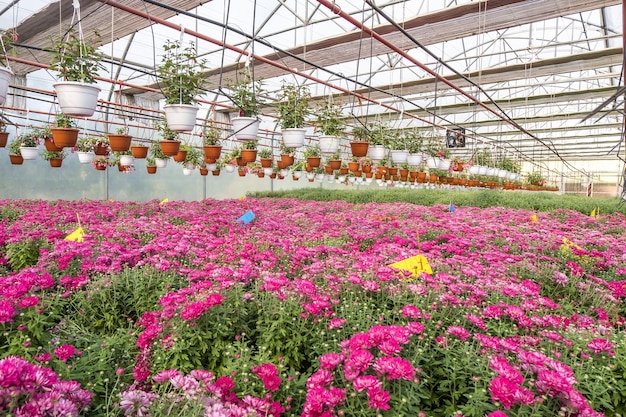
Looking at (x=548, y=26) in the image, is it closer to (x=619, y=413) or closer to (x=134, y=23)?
(x=134, y=23)

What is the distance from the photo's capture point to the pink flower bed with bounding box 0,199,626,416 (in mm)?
1282

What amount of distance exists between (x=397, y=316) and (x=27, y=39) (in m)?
7.64

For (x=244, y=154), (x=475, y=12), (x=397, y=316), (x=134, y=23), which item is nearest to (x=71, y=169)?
(x=134, y=23)

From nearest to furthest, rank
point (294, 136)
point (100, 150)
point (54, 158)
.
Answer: point (294, 136) < point (100, 150) < point (54, 158)


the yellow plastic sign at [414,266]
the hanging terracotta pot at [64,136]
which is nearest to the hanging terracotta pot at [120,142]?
the hanging terracotta pot at [64,136]

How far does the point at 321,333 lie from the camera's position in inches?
69.8

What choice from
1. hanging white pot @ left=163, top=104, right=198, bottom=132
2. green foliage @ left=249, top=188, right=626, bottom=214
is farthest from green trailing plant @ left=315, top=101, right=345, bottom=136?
green foliage @ left=249, top=188, right=626, bottom=214

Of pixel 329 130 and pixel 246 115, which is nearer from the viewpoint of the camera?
pixel 246 115

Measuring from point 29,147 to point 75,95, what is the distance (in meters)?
5.71

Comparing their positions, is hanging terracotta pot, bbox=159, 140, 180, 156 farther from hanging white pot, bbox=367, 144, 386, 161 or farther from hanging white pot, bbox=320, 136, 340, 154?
hanging white pot, bbox=367, 144, 386, 161

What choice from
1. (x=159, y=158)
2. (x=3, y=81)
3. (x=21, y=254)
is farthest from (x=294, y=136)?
(x=159, y=158)

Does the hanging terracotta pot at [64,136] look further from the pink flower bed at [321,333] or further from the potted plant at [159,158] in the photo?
the potted plant at [159,158]

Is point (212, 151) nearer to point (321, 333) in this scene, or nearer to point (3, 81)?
point (3, 81)

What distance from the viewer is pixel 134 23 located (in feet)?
19.8
